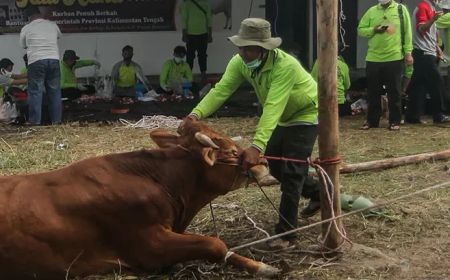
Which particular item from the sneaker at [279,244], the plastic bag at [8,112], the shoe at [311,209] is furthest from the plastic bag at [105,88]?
the sneaker at [279,244]

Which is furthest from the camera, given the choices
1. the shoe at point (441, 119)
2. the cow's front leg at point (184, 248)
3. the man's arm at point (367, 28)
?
the shoe at point (441, 119)

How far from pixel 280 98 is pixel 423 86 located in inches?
277

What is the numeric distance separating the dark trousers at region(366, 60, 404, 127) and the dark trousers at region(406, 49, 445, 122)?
73 centimetres

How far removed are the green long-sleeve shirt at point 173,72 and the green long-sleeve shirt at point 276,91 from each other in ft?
30.3

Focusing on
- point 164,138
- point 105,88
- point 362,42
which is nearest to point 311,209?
point 164,138

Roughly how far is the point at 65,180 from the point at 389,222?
2.79 m

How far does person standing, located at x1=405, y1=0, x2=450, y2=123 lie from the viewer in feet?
36.7

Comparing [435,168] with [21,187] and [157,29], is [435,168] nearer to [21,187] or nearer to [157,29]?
[21,187]

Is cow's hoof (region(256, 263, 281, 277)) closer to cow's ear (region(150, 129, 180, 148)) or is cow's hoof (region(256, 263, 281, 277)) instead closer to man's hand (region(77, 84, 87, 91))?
cow's ear (region(150, 129, 180, 148))

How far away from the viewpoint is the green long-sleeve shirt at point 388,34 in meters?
10.4

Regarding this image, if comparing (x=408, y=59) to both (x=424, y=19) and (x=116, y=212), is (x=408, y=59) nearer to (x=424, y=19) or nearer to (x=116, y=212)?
(x=424, y=19)

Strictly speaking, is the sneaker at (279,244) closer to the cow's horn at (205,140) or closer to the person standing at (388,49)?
the cow's horn at (205,140)

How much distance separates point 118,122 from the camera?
11.9 m

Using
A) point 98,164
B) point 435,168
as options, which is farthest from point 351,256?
point 435,168
